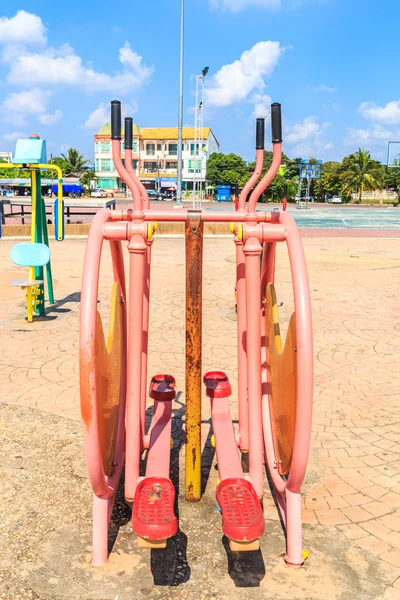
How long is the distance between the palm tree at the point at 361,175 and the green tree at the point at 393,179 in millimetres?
5243

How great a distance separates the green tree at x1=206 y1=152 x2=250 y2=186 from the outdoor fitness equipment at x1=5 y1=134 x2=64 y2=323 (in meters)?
57.0

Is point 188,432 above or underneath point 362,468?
above

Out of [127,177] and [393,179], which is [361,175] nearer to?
[393,179]

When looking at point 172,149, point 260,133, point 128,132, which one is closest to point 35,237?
point 128,132

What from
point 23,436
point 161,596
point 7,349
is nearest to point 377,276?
point 7,349

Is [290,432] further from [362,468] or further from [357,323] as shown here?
[357,323]

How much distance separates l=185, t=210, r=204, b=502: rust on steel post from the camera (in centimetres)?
259

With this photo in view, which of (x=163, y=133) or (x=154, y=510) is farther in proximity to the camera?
(x=163, y=133)

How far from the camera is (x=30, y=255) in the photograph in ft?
22.0

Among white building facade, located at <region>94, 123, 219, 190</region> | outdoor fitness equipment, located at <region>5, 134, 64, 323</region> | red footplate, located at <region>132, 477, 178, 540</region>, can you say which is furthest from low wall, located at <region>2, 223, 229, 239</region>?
white building facade, located at <region>94, 123, 219, 190</region>

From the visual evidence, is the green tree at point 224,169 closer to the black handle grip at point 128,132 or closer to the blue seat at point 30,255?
the blue seat at point 30,255

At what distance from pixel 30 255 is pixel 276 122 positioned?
470cm

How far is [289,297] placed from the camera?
8219 mm

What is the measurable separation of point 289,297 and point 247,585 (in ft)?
20.0
